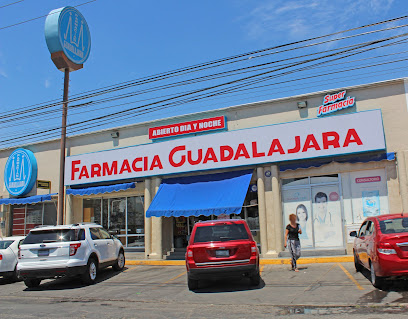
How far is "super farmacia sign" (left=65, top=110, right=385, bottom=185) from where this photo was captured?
1423cm

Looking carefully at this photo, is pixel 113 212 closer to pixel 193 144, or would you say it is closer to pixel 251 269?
pixel 193 144

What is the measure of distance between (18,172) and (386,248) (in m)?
19.5

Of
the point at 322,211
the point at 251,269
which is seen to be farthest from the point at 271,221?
the point at 251,269

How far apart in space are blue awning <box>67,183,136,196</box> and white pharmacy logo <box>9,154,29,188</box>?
3638mm

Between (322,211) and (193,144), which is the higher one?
(193,144)

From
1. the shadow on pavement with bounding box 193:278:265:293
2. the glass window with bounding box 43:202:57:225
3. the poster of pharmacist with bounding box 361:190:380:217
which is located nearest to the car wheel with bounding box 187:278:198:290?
the shadow on pavement with bounding box 193:278:265:293

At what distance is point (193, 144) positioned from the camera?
16859 millimetres

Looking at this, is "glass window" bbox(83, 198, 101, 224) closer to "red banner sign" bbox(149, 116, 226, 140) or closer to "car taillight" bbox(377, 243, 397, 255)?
"red banner sign" bbox(149, 116, 226, 140)

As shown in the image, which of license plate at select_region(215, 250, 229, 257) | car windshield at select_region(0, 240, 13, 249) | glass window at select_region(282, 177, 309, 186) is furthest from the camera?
glass window at select_region(282, 177, 309, 186)

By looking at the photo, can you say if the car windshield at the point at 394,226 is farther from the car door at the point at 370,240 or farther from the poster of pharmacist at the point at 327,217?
the poster of pharmacist at the point at 327,217

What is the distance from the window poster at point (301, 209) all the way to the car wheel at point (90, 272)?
7407 millimetres

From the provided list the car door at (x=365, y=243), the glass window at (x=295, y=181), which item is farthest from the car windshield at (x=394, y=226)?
the glass window at (x=295, y=181)

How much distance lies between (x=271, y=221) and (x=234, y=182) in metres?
2.09

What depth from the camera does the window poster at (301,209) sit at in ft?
49.4
